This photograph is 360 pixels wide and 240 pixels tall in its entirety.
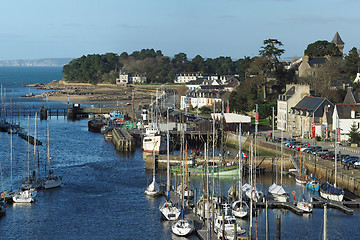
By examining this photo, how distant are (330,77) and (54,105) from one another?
72.9m

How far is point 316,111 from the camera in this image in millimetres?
68062

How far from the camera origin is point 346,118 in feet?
216

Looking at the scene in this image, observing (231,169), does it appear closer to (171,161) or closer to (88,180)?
(171,161)

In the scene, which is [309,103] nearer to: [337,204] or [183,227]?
[337,204]

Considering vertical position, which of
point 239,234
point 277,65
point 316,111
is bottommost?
point 239,234

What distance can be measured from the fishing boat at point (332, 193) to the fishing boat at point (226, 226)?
10510 mm

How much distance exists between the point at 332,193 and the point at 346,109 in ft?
76.6

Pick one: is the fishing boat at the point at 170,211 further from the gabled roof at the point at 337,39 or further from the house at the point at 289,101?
the gabled roof at the point at 337,39

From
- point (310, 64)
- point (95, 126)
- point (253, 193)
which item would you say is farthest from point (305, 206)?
point (310, 64)

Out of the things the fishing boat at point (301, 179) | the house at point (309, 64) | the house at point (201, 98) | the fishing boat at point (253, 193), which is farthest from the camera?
the house at point (201, 98)

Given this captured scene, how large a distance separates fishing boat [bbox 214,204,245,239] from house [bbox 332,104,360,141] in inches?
1211

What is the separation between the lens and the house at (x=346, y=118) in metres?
65.4

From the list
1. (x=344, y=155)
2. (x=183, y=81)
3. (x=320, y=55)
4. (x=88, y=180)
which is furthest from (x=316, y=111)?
(x=183, y=81)

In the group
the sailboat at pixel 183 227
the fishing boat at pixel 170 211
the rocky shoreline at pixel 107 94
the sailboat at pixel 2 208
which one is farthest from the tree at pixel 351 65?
the sailboat at pixel 2 208
